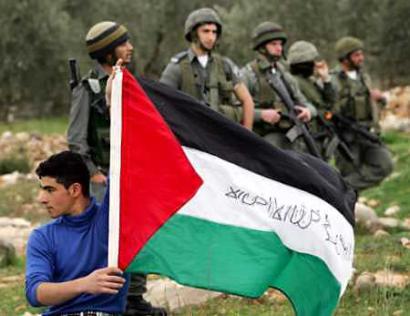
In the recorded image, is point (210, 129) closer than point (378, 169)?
Yes

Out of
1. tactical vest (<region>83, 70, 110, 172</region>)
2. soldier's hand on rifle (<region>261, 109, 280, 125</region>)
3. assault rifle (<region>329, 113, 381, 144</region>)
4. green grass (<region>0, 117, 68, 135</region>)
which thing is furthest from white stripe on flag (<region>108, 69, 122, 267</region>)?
green grass (<region>0, 117, 68, 135</region>)

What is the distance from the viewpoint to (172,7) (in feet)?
141

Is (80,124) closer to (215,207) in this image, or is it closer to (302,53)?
(215,207)

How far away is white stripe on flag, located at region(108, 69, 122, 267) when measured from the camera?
16.2 feet

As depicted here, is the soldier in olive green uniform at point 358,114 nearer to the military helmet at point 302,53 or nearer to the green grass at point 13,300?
the military helmet at point 302,53

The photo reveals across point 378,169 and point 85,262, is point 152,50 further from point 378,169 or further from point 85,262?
point 85,262

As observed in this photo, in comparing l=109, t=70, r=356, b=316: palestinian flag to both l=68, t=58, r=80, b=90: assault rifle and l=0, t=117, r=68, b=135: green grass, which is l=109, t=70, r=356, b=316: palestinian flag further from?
l=0, t=117, r=68, b=135: green grass

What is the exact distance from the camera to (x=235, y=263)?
5.25m

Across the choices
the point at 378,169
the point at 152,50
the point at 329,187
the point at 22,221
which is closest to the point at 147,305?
the point at 329,187

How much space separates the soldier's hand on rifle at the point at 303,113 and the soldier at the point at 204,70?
1482mm

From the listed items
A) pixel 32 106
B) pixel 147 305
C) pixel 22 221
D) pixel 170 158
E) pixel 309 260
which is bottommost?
pixel 32 106

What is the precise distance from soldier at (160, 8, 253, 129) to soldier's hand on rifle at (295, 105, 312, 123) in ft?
4.86

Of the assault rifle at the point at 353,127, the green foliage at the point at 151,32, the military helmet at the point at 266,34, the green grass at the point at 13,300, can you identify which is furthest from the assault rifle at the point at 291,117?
the green foliage at the point at 151,32

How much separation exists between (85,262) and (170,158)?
0.61m
